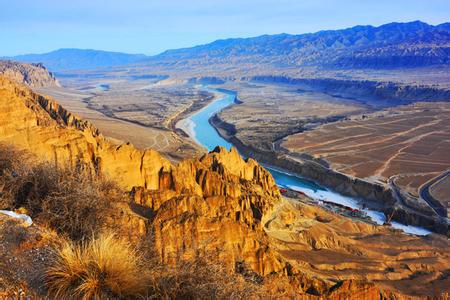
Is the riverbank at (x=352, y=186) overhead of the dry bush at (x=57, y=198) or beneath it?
beneath

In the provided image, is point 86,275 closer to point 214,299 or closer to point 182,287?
point 182,287

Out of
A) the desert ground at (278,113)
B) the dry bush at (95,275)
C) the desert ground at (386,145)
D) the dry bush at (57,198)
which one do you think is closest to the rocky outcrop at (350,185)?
the desert ground at (386,145)

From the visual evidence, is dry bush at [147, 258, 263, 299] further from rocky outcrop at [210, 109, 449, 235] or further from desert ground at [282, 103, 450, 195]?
desert ground at [282, 103, 450, 195]

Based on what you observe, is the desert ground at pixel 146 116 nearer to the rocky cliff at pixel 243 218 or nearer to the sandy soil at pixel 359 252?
the rocky cliff at pixel 243 218

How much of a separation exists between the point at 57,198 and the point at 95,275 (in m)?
3.77

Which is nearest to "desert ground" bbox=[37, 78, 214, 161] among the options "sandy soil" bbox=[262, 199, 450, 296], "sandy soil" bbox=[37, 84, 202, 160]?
"sandy soil" bbox=[37, 84, 202, 160]

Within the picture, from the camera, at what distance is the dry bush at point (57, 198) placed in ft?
32.2

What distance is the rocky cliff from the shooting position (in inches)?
789

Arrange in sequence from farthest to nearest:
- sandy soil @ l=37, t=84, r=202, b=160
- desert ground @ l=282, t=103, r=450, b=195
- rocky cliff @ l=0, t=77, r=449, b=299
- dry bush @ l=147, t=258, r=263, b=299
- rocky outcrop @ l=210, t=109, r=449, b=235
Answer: sandy soil @ l=37, t=84, r=202, b=160
desert ground @ l=282, t=103, r=450, b=195
rocky outcrop @ l=210, t=109, r=449, b=235
rocky cliff @ l=0, t=77, r=449, b=299
dry bush @ l=147, t=258, r=263, b=299

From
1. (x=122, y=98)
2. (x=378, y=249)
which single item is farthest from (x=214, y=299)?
(x=122, y=98)

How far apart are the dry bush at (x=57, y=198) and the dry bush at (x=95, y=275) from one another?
84.6 inches

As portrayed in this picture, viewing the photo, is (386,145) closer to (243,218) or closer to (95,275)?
(243,218)

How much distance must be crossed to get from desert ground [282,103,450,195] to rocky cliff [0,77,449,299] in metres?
25.6

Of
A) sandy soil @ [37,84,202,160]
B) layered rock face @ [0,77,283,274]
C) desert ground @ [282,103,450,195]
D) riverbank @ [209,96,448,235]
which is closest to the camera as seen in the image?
layered rock face @ [0,77,283,274]
